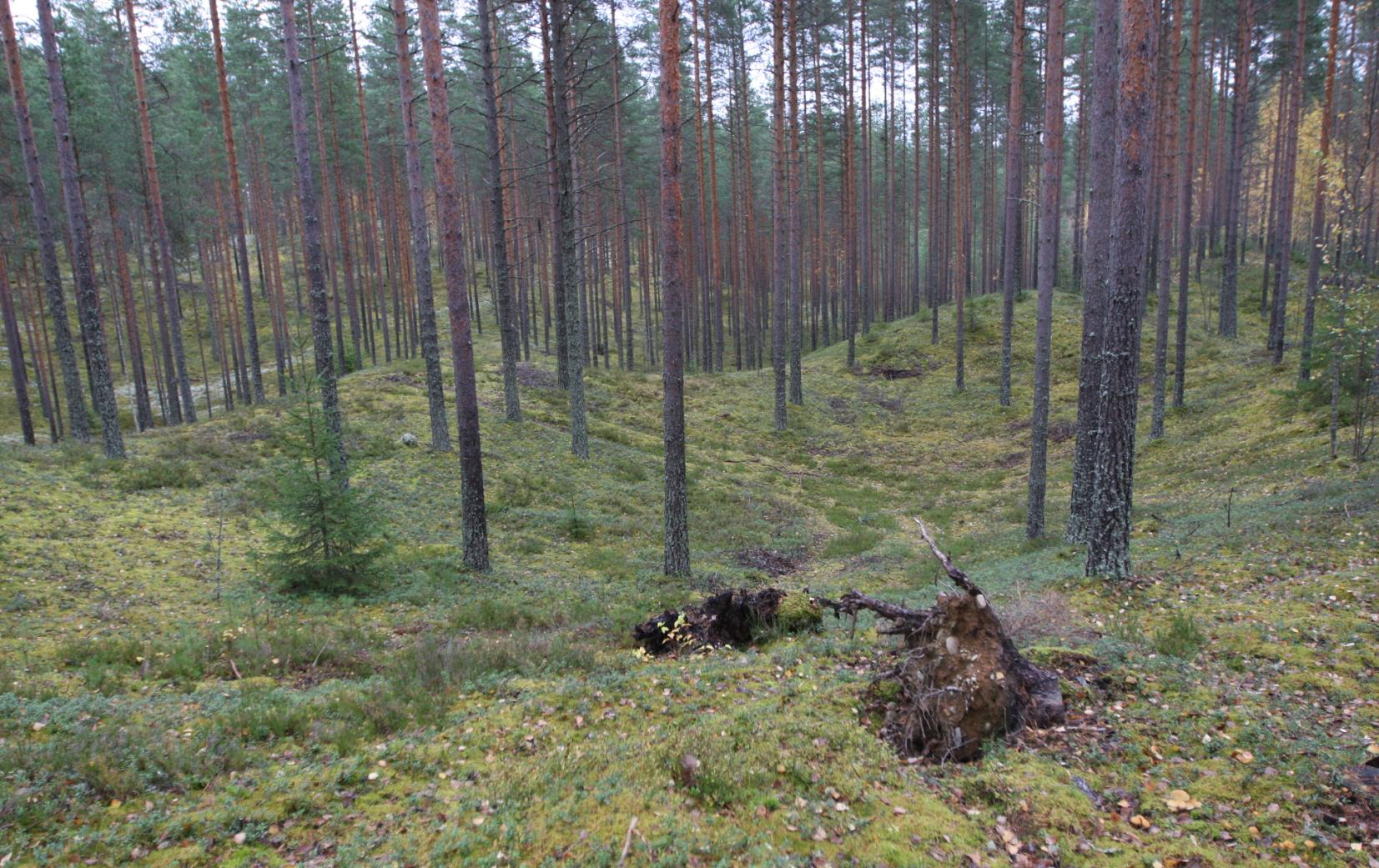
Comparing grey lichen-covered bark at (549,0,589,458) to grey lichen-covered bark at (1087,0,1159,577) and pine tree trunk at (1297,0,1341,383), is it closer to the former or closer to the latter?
grey lichen-covered bark at (1087,0,1159,577)

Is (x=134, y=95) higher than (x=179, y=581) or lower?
higher

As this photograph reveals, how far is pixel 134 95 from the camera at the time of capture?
26844 millimetres

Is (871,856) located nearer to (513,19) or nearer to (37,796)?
(37,796)

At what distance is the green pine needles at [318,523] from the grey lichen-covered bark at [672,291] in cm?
460

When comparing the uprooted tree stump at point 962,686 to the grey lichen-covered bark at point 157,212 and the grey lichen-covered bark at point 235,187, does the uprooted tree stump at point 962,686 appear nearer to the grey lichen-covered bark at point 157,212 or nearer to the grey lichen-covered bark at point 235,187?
the grey lichen-covered bark at point 235,187

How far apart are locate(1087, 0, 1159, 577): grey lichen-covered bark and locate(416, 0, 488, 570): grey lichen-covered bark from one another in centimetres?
890

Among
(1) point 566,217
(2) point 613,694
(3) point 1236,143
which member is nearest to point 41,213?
(1) point 566,217

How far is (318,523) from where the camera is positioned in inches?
384

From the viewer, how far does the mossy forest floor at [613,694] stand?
4141 millimetres

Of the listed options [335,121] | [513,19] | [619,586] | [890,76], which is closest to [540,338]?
[335,121]

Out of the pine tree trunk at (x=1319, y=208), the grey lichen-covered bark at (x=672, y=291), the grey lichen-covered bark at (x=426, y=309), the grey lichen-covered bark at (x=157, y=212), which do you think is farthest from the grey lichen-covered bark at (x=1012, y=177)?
the grey lichen-covered bark at (x=157, y=212)

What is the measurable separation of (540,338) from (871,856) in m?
49.7

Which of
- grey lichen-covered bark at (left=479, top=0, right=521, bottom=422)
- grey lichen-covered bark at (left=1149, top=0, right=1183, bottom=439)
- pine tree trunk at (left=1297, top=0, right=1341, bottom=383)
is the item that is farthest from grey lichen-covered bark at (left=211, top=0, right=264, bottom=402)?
pine tree trunk at (left=1297, top=0, right=1341, bottom=383)

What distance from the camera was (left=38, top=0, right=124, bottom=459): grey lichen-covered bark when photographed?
552 inches
